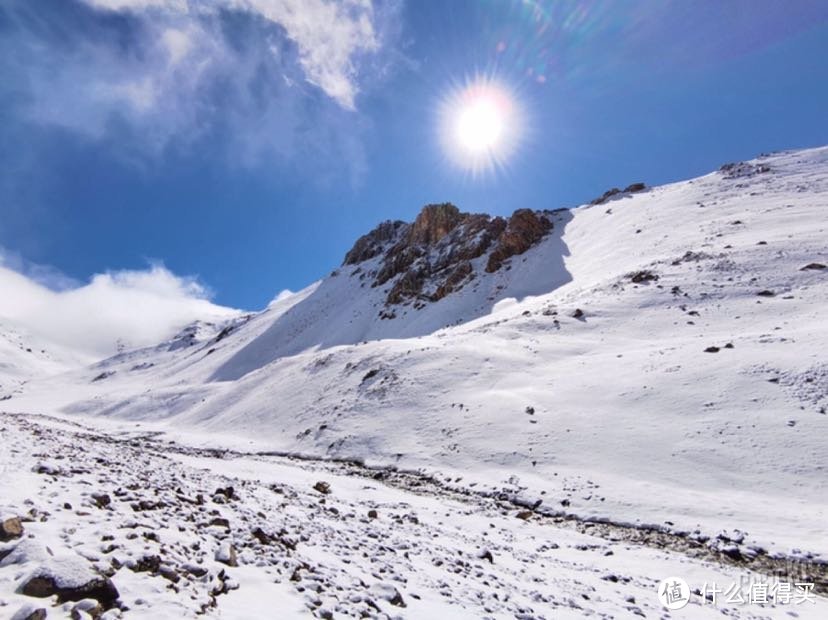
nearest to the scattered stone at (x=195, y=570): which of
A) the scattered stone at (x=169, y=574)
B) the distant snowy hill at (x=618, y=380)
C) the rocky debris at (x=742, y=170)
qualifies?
the scattered stone at (x=169, y=574)

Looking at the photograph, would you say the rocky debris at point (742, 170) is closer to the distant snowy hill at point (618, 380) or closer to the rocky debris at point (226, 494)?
the distant snowy hill at point (618, 380)

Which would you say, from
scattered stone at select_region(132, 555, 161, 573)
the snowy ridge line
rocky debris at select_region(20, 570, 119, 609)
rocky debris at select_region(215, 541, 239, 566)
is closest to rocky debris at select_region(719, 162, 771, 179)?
the snowy ridge line

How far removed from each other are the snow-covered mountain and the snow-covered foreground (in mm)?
3422

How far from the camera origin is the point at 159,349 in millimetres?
146750

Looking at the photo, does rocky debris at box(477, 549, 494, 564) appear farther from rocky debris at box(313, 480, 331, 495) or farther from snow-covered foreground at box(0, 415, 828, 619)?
rocky debris at box(313, 480, 331, 495)

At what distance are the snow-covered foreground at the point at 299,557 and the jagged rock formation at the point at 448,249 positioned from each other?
60015mm

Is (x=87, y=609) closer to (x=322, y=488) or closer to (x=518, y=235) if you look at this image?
(x=322, y=488)

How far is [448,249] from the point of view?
88625mm

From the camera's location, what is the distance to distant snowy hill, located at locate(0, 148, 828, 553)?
1759cm

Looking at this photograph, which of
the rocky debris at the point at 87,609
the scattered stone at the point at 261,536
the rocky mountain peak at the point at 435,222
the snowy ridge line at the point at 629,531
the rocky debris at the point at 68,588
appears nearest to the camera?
the rocky debris at the point at 87,609

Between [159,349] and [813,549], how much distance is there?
543 ft

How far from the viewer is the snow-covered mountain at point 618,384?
1728 cm

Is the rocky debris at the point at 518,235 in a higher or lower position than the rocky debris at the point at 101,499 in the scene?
higher

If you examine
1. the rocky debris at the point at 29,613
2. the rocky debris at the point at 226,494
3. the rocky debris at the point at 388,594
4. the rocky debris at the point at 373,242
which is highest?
the rocky debris at the point at 373,242
